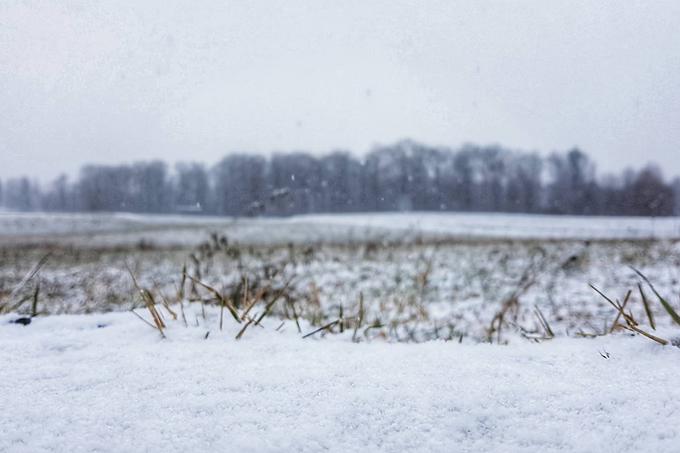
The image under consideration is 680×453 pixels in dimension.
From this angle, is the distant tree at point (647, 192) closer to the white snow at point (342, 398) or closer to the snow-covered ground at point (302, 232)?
the snow-covered ground at point (302, 232)

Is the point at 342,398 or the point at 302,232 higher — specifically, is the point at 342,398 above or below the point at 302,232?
above

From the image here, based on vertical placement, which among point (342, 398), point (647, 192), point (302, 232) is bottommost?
point (302, 232)

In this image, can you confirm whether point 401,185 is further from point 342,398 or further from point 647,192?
point 342,398

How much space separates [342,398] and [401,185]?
1877 inches

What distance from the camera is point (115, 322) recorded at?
164cm

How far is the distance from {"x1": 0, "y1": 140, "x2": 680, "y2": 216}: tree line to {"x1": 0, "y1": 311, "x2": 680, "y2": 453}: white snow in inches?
1305

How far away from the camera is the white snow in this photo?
2.74 feet

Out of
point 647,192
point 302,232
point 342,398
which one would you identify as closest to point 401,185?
point 647,192

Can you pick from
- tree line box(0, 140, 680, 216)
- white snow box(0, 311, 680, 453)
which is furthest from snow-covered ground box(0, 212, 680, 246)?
tree line box(0, 140, 680, 216)

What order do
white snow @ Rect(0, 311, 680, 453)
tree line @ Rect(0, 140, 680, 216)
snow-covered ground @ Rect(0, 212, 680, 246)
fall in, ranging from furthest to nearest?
tree line @ Rect(0, 140, 680, 216) → snow-covered ground @ Rect(0, 212, 680, 246) → white snow @ Rect(0, 311, 680, 453)

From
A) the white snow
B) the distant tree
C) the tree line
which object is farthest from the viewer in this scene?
the tree line

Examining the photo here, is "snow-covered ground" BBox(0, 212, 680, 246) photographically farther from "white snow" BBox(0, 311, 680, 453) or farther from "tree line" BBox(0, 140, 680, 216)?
"tree line" BBox(0, 140, 680, 216)

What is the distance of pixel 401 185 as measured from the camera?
47.8 meters

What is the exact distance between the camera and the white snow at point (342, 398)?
2.74ft
